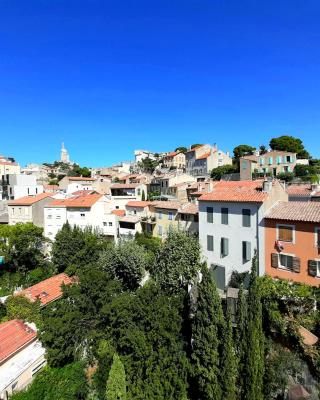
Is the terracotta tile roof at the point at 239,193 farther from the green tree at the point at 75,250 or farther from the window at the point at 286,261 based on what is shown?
the green tree at the point at 75,250

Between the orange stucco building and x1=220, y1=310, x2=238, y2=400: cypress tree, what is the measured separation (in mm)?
7964

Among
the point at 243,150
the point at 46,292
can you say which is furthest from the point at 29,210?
the point at 243,150

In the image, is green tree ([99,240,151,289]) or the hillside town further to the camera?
green tree ([99,240,151,289])

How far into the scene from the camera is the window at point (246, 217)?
80.6 feet

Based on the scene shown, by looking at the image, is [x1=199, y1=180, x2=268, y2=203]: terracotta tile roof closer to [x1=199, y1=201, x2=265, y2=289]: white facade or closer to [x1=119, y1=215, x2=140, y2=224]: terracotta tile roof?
[x1=199, y1=201, x2=265, y2=289]: white facade

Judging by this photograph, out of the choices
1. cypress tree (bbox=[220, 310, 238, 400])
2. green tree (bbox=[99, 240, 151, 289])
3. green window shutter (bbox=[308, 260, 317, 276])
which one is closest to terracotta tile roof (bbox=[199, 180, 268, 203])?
green window shutter (bbox=[308, 260, 317, 276])

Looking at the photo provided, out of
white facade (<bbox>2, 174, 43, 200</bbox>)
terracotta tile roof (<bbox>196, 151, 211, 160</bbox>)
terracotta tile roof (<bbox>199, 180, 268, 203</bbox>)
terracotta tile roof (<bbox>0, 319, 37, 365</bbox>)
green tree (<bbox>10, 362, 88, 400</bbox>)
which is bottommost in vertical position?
green tree (<bbox>10, 362, 88, 400</bbox>)

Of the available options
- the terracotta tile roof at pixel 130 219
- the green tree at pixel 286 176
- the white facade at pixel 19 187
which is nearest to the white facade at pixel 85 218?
the terracotta tile roof at pixel 130 219

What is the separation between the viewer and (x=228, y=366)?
56.4 ft

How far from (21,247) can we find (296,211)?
3422cm

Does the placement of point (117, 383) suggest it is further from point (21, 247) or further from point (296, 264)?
point (21, 247)

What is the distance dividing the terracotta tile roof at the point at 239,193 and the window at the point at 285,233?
2.77m

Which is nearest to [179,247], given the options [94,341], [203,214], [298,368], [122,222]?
[203,214]

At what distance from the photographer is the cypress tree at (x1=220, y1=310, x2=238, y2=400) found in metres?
17.2
